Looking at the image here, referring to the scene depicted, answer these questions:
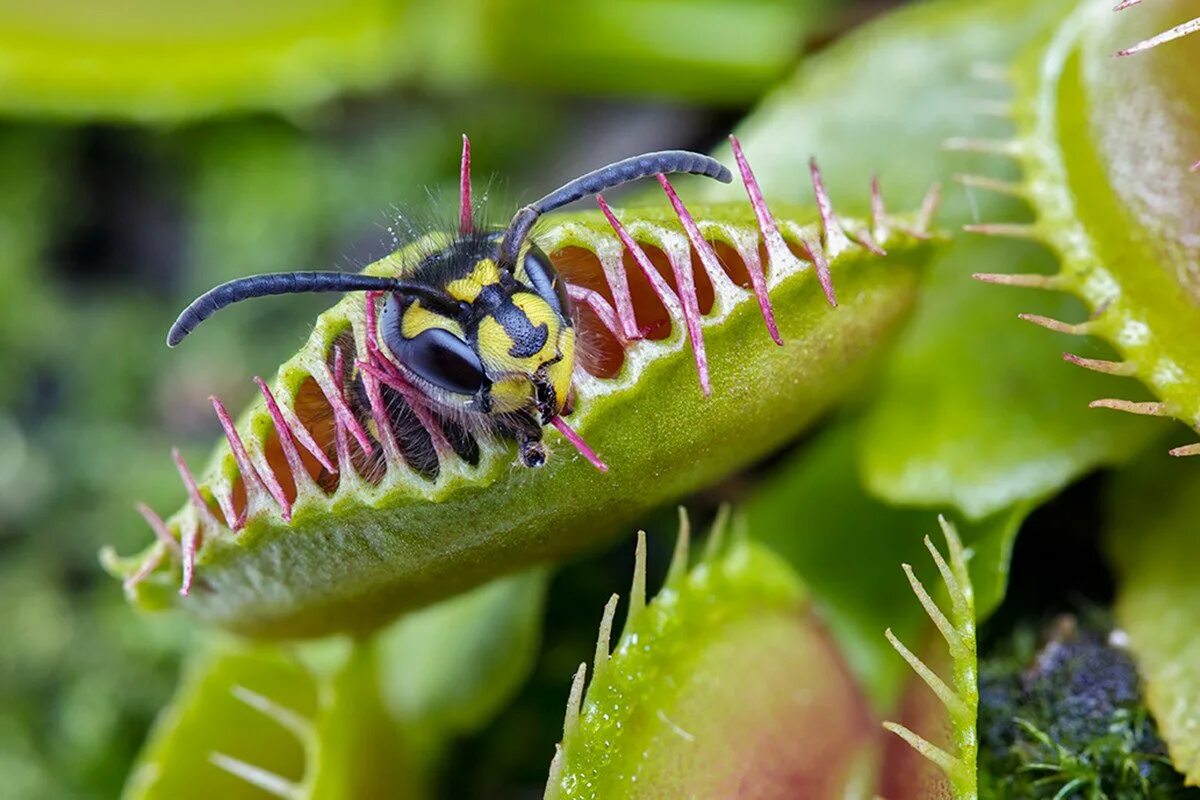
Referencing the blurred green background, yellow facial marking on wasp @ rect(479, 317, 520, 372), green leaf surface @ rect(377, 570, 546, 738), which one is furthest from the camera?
the blurred green background

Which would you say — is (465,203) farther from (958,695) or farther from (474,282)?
(958,695)

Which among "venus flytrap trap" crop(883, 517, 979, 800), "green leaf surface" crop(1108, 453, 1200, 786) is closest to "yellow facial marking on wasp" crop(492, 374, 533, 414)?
"venus flytrap trap" crop(883, 517, 979, 800)

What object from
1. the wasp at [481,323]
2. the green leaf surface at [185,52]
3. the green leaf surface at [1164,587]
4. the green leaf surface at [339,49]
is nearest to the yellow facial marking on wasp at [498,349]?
the wasp at [481,323]

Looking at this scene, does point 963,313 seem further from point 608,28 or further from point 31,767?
point 31,767

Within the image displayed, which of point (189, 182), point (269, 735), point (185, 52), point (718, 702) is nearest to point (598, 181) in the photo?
point (718, 702)

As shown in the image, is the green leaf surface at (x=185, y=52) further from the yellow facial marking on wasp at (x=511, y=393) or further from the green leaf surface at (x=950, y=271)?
the yellow facial marking on wasp at (x=511, y=393)

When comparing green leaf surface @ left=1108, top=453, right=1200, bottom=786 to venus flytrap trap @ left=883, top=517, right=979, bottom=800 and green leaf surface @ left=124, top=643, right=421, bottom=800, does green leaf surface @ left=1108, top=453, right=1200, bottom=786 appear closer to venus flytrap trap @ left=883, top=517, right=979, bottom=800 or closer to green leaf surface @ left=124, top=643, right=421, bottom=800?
venus flytrap trap @ left=883, top=517, right=979, bottom=800
